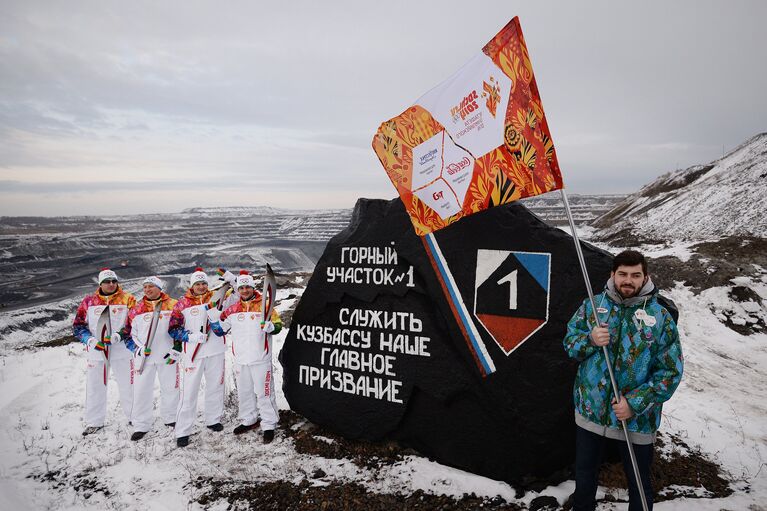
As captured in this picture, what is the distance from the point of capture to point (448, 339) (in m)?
4.73

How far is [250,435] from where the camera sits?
18.4 ft

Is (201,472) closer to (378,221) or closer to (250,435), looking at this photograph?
(250,435)

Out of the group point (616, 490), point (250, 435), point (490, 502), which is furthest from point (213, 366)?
point (616, 490)

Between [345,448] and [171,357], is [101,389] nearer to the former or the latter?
[171,357]

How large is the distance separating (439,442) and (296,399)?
2.15 metres

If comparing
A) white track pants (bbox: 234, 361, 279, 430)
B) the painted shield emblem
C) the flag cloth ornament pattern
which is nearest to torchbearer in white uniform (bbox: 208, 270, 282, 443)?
white track pants (bbox: 234, 361, 279, 430)

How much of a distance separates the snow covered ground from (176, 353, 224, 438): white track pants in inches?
8.9

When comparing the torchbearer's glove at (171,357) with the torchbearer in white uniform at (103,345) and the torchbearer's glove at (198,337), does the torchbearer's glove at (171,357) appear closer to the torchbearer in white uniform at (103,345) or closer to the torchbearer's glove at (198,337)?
the torchbearer's glove at (198,337)

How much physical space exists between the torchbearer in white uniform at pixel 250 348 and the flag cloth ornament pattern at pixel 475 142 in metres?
2.57

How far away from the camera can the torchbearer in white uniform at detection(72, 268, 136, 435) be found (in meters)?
5.88

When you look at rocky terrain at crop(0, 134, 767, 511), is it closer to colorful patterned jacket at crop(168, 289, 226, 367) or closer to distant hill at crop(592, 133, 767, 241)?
colorful patterned jacket at crop(168, 289, 226, 367)

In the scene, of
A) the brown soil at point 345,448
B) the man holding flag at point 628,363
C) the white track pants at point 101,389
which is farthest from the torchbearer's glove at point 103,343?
the man holding flag at point 628,363

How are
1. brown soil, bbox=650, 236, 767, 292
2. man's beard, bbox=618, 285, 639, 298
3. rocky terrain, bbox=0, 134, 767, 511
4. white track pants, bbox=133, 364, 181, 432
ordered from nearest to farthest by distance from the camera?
man's beard, bbox=618, 285, 639, 298, rocky terrain, bbox=0, 134, 767, 511, white track pants, bbox=133, 364, 181, 432, brown soil, bbox=650, 236, 767, 292

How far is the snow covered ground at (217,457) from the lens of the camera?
4.31 metres
